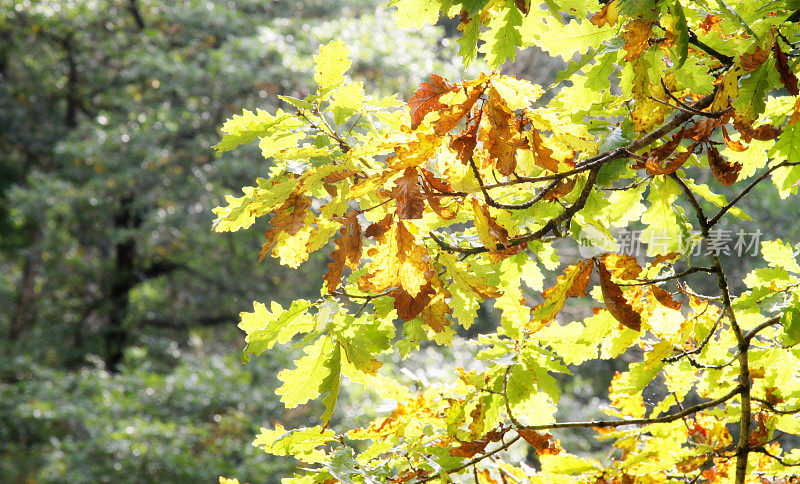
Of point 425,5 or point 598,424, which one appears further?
point 598,424

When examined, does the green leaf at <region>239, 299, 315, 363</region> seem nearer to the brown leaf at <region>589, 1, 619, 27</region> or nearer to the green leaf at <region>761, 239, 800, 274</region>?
the brown leaf at <region>589, 1, 619, 27</region>

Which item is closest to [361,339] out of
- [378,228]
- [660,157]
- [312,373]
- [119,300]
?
[312,373]

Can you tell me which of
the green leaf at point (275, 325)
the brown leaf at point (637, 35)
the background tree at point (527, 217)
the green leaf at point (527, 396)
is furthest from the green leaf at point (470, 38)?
the green leaf at point (527, 396)

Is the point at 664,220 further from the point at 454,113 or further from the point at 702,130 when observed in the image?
the point at 454,113

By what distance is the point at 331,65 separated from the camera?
1098 millimetres

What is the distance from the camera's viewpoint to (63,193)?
17.6 ft

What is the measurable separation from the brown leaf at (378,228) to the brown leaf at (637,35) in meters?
0.40

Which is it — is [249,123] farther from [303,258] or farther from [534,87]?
[534,87]

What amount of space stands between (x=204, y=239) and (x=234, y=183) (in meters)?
0.52

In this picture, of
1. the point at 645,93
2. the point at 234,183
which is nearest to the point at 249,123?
the point at 645,93

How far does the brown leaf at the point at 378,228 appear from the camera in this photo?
1.03 meters

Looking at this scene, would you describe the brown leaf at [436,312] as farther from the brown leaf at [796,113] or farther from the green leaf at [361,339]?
the brown leaf at [796,113]

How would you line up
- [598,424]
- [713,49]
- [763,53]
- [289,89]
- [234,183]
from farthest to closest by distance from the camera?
[234,183] → [289,89] → [598,424] → [713,49] → [763,53]

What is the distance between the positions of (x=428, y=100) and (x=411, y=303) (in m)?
0.31
